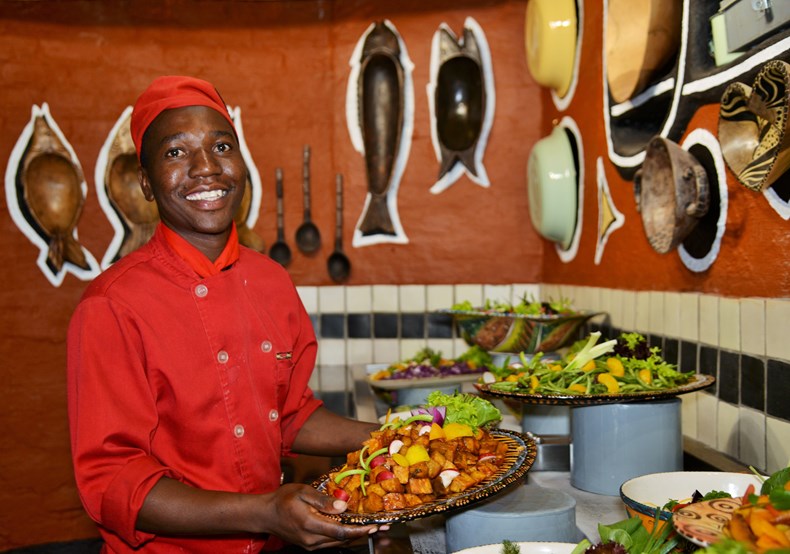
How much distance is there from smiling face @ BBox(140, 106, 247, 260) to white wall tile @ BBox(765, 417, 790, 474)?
1.34m

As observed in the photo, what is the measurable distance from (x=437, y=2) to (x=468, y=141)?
2.74ft

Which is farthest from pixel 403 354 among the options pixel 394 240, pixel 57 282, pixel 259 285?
pixel 259 285

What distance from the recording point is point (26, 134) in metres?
4.33


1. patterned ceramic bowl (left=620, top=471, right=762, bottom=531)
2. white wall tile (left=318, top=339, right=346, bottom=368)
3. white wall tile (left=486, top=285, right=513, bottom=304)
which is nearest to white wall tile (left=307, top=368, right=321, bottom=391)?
white wall tile (left=318, top=339, right=346, bottom=368)

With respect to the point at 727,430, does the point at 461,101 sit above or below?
above

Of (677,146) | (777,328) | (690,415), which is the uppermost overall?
(677,146)

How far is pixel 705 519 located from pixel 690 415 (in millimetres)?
1389

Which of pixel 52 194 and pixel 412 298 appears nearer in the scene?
pixel 52 194

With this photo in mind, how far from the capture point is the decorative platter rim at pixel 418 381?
3.10 meters

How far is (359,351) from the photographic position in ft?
14.5

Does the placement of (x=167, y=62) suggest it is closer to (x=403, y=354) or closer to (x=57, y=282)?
(x=57, y=282)

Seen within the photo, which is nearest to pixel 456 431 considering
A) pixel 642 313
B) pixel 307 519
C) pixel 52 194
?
pixel 307 519

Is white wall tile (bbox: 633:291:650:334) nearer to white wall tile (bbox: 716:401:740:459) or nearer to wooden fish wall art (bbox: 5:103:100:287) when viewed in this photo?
white wall tile (bbox: 716:401:740:459)

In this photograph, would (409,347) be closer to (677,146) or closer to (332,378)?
(332,378)
